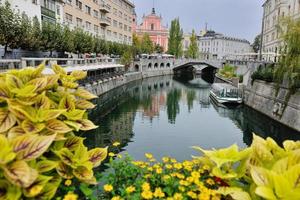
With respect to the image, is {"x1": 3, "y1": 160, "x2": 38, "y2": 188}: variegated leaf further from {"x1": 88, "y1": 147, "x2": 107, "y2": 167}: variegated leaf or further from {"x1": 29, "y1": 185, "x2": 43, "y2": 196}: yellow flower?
{"x1": 88, "y1": 147, "x2": 107, "y2": 167}: variegated leaf

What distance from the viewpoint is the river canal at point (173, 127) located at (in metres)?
15.1

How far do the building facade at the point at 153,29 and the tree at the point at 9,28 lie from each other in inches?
2787

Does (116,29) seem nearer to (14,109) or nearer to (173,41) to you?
(173,41)

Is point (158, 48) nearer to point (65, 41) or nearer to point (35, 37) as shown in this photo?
point (65, 41)

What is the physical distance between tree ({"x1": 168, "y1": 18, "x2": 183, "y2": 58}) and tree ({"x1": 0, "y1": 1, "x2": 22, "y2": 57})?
57.0 meters

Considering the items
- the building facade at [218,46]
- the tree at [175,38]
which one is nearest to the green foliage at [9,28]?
the tree at [175,38]

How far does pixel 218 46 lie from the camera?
3967 inches

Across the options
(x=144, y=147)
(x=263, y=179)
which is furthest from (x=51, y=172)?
(x=144, y=147)

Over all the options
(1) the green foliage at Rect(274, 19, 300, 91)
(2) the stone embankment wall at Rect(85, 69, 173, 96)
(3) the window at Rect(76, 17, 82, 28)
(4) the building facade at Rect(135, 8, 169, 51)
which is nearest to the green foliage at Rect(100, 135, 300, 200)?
(1) the green foliage at Rect(274, 19, 300, 91)

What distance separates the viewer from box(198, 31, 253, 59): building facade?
330 feet

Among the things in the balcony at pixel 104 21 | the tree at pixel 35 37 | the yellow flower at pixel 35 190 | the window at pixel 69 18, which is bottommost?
the yellow flower at pixel 35 190

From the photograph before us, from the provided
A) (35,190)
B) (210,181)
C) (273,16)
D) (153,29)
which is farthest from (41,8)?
(153,29)

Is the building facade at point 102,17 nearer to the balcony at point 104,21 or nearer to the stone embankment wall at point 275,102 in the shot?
the balcony at point 104,21

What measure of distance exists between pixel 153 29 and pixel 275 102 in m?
73.4
